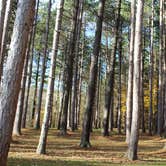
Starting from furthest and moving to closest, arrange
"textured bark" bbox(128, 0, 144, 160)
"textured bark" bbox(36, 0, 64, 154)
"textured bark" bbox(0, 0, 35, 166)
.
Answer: "textured bark" bbox(36, 0, 64, 154) < "textured bark" bbox(128, 0, 144, 160) < "textured bark" bbox(0, 0, 35, 166)

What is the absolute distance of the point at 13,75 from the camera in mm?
9484

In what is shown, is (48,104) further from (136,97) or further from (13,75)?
(13,75)

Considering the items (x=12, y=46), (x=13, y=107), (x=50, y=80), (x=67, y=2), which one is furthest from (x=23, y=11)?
(x=67, y=2)

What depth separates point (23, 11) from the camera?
9.74 meters

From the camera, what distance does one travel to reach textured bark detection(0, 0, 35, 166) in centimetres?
927

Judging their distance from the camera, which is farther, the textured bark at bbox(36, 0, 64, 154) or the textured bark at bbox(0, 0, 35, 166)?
the textured bark at bbox(36, 0, 64, 154)

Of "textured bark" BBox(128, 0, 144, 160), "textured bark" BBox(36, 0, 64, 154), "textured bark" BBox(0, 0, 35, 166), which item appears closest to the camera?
"textured bark" BBox(0, 0, 35, 166)

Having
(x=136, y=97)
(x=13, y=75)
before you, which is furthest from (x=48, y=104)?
(x=13, y=75)

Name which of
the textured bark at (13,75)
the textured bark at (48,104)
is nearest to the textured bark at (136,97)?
the textured bark at (48,104)

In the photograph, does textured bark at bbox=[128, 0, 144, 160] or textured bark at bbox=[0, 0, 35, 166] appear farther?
textured bark at bbox=[128, 0, 144, 160]

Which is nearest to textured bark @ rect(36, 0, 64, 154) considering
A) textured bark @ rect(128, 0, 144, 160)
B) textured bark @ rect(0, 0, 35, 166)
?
textured bark @ rect(128, 0, 144, 160)

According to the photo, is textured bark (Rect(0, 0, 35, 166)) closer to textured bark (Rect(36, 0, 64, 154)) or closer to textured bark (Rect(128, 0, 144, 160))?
textured bark (Rect(36, 0, 64, 154))

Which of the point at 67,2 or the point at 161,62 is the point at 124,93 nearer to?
the point at 67,2

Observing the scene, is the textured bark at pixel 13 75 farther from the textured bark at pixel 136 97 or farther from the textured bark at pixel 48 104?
the textured bark at pixel 136 97
